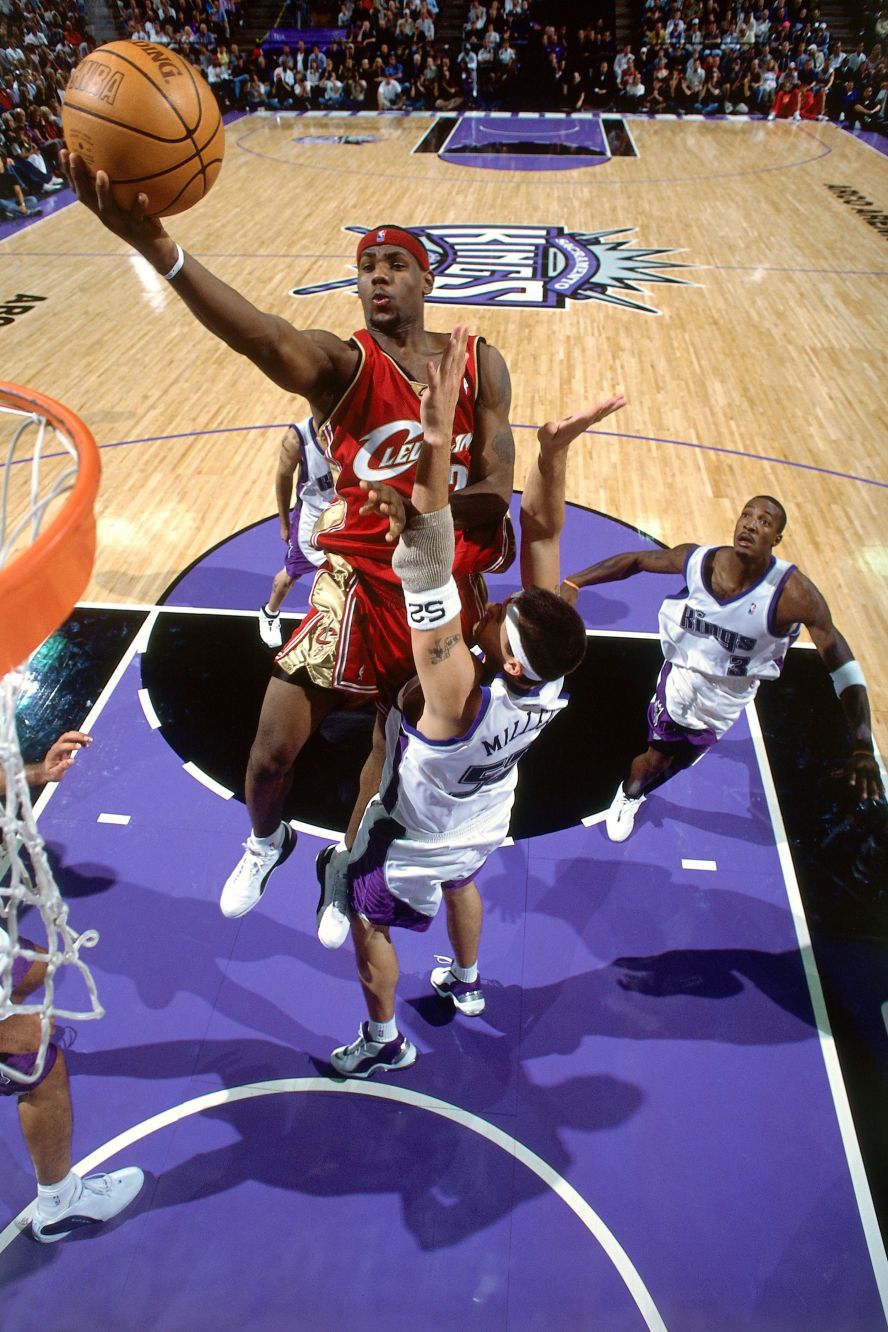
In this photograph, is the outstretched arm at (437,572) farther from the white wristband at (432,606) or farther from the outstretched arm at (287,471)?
the outstretched arm at (287,471)

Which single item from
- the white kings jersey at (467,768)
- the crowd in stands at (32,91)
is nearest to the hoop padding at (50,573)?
the white kings jersey at (467,768)

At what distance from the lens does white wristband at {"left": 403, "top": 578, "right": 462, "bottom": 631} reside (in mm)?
2146

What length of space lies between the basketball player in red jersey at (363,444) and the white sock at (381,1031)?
66 centimetres

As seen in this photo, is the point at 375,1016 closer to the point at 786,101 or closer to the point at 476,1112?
the point at 476,1112

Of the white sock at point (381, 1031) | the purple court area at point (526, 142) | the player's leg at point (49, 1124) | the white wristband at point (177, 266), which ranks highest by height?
the purple court area at point (526, 142)

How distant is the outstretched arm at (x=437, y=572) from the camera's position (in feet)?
6.64

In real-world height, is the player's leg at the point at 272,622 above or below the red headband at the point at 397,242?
below

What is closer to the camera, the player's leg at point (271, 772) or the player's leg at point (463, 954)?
the player's leg at point (463, 954)

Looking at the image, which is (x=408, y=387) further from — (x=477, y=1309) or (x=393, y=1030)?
A: (x=477, y=1309)

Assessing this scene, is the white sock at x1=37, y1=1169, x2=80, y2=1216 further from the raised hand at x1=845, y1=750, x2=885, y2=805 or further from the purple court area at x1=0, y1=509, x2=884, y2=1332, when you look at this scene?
the raised hand at x1=845, y1=750, x2=885, y2=805

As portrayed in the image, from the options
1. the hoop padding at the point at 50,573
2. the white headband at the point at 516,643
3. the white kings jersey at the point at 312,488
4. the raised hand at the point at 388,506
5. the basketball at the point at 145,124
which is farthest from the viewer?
the white kings jersey at the point at 312,488

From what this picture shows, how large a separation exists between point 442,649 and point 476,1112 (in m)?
1.62

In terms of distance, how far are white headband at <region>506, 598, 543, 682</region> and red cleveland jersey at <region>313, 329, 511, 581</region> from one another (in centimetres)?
58

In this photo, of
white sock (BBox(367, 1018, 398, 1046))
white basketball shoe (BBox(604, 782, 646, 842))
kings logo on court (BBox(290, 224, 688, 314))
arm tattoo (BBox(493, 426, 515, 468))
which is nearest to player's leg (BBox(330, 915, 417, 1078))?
white sock (BBox(367, 1018, 398, 1046))
